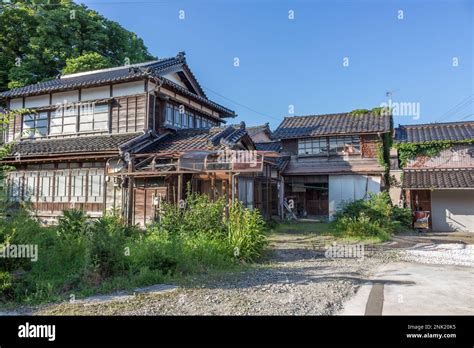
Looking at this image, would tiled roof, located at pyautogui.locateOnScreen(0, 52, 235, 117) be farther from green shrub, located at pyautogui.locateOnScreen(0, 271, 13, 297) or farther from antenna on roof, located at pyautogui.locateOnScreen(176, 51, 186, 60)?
green shrub, located at pyautogui.locateOnScreen(0, 271, 13, 297)

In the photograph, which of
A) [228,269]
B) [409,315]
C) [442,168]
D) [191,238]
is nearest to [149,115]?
[191,238]

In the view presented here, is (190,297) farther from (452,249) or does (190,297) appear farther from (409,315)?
(452,249)

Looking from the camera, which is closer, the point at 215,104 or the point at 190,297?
the point at 190,297

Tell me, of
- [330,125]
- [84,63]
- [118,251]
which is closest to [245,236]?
[118,251]

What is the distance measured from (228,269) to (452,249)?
28.8ft

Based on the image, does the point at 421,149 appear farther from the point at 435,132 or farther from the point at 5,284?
the point at 5,284

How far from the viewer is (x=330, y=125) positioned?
76.8ft

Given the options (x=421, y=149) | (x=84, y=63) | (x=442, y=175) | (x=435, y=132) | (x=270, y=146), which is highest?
(x=84, y=63)

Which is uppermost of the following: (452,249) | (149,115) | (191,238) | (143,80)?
(143,80)

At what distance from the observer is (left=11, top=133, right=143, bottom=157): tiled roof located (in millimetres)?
14361

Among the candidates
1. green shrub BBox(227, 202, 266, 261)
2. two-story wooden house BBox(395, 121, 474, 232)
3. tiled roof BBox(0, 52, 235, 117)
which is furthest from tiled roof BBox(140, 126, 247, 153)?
two-story wooden house BBox(395, 121, 474, 232)

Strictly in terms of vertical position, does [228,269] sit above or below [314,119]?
below

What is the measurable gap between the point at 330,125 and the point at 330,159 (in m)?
2.48
